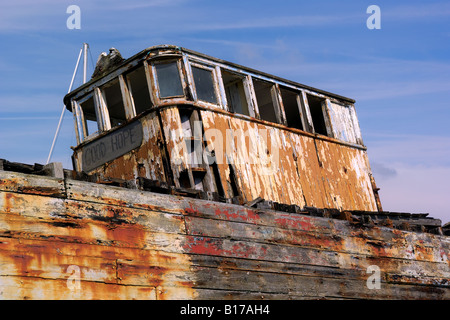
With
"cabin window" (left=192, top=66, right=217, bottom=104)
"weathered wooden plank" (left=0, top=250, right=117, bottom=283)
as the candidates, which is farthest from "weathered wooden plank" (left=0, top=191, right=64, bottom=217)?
"cabin window" (left=192, top=66, right=217, bottom=104)

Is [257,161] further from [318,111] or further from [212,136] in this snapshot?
[318,111]

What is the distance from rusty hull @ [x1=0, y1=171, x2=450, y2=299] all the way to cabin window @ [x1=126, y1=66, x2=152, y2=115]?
4705mm

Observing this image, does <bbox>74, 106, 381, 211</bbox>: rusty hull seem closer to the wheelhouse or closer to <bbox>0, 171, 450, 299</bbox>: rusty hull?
the wheelhouse

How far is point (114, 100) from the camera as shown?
538 inches

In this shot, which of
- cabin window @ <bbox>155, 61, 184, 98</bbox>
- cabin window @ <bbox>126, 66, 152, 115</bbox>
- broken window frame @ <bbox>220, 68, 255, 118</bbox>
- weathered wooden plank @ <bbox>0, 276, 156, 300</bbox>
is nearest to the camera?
weathered wooden plank @ <bbox>0, 276, 156, 300</bbox>

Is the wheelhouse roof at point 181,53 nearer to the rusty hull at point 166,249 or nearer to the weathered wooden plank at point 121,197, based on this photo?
the rusty hull at point 166,249

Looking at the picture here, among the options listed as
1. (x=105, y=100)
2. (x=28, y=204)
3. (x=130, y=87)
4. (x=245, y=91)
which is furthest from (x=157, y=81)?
(x=28, y=204)

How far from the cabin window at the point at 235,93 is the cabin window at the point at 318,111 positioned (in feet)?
6.48

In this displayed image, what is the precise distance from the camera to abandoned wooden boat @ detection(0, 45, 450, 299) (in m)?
6.86

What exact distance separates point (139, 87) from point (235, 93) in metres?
1.92

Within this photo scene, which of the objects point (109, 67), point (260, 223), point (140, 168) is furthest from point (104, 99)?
point (260, 223)
